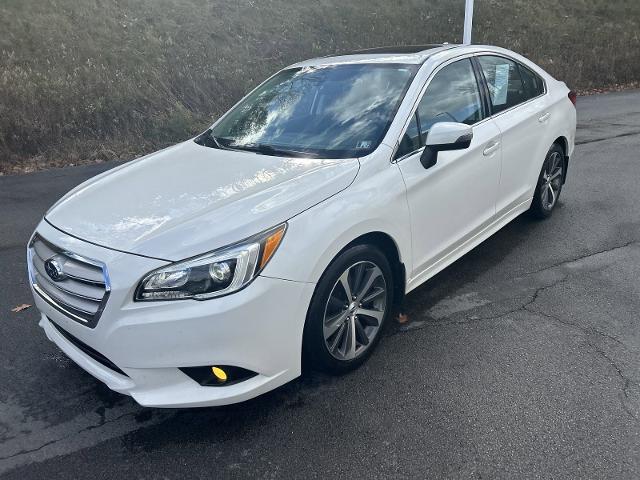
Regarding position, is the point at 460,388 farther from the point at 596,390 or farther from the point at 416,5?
the point at 416,5

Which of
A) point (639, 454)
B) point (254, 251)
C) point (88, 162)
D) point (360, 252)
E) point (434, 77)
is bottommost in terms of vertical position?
point (88, 162)

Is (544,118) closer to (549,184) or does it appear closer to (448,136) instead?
(549,184)

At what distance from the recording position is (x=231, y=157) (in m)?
3.48

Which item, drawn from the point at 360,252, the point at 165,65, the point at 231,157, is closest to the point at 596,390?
the point at 360,252

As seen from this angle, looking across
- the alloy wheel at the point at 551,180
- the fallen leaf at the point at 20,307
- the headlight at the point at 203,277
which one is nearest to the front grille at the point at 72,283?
the headlight at the point at 203,277

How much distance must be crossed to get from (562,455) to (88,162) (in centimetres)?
841

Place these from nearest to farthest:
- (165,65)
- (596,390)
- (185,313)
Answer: (185,313) → (596,390) → (165,65)

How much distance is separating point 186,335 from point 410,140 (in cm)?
182

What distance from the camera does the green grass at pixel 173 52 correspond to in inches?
377

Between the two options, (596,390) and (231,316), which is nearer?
(231,316)

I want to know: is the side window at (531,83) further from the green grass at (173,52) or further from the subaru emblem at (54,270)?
the green grass at (173,52)

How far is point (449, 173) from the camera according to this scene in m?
3.62

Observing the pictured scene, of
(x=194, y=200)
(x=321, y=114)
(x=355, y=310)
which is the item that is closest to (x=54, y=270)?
(x=194, y=200)

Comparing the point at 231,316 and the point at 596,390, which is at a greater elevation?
the point at 231,316
